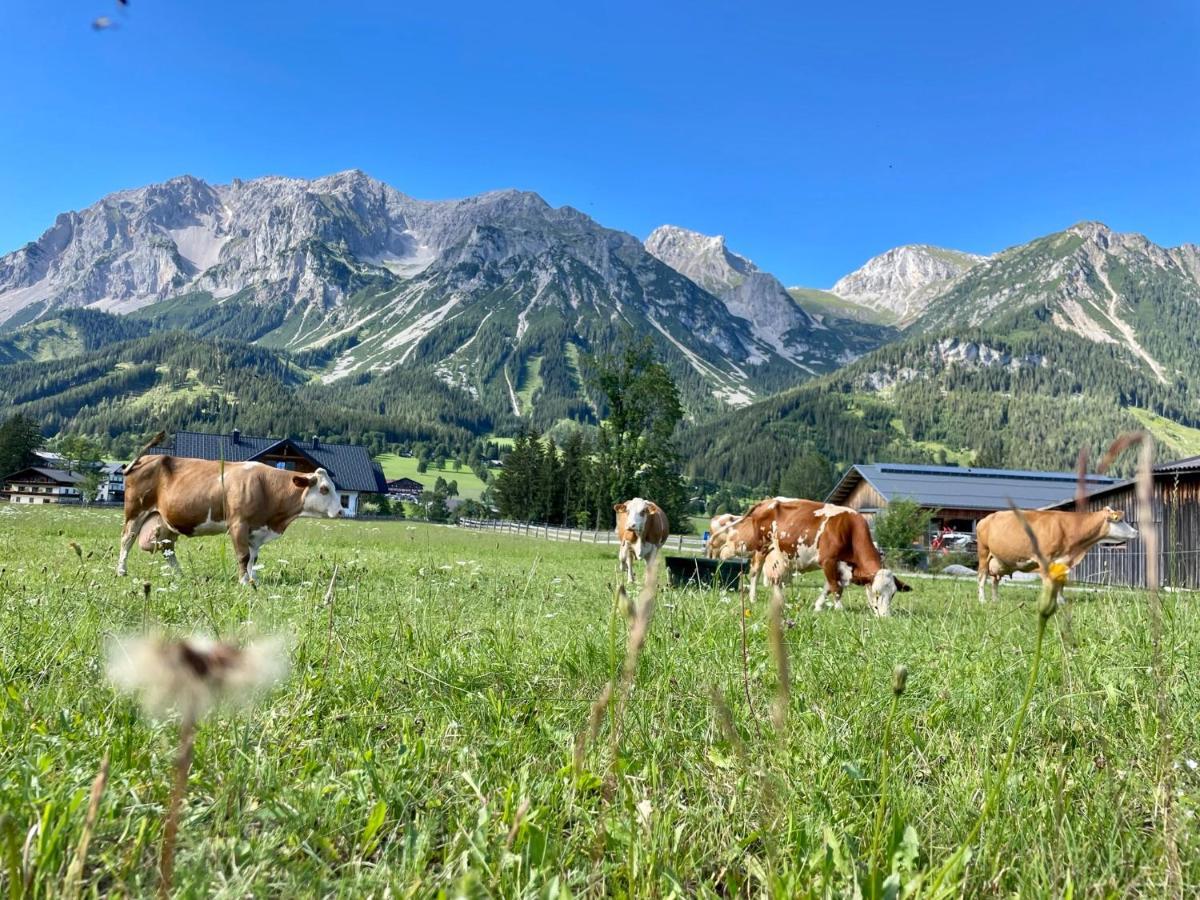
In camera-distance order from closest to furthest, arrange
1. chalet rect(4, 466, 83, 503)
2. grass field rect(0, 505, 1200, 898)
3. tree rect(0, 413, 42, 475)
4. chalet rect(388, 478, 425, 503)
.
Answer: grass field rect(0, 505, 1200, 898) < tree rect(0, 413, 42, 475) < chalet rect(4, 466, 83, 503) < chalet rect(388, 478, 425, 503)

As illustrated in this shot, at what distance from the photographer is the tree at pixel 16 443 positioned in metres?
107

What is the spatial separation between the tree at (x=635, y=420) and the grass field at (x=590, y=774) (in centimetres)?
4127

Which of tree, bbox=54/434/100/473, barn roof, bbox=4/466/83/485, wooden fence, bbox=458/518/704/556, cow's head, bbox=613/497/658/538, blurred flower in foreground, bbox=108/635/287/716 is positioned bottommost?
wooden fence, bbox=458/518/704/556

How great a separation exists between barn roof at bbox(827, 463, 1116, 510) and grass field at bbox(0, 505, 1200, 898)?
74978 mm

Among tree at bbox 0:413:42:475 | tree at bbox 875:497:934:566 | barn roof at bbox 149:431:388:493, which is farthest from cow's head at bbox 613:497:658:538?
tree at bbox 0:413:42:475

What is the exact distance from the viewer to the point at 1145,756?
8.68 feet

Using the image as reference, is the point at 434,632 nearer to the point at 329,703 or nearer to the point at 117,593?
the point at 329,703

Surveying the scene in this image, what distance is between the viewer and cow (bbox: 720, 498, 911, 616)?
1083 cm

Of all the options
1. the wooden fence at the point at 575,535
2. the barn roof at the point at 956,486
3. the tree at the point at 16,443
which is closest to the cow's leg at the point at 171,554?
the wooden fence at the point at 575,535

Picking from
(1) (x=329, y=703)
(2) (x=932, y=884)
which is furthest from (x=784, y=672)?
(1) (x=329, y=703)

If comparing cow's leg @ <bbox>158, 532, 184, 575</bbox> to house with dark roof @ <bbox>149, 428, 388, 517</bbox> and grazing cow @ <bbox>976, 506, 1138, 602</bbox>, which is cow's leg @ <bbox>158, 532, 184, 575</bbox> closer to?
grazing cow @ <bbox>976, 506, 1138, 602</bbox>

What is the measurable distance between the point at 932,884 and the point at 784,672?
1.04 metres

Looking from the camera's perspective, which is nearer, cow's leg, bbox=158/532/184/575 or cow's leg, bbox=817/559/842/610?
cow's leg, bbox=158/532/184/575

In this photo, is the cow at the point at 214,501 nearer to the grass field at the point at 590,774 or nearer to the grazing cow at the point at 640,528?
the grass field at the point at 590,774
